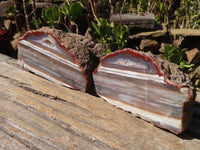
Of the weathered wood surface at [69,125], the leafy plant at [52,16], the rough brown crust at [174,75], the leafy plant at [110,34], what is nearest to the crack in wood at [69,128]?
the weathered wood surface at [69,125]

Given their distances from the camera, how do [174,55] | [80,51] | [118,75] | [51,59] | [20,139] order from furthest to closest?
[174,55], [51,59], [80,51], [118,75], [20,139]

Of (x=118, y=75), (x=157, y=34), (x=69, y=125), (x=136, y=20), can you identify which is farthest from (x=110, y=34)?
(x=69, y=125)

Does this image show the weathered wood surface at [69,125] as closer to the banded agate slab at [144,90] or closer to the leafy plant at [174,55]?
the banded agate slab at [144,90]

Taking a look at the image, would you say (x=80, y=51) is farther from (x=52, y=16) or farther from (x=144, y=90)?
(x=52, y=16)

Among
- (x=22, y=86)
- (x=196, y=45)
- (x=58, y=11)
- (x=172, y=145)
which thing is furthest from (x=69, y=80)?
(x=196, y=45)

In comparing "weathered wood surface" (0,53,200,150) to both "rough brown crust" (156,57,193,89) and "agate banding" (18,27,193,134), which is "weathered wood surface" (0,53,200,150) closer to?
"agate banding" (18,27,193,134)

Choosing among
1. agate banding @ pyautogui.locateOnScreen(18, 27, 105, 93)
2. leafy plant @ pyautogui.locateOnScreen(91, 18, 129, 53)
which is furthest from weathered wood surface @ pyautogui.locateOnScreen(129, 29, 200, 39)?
agate banding @ pyautogui.locateOnScreen(18, 27, 105, 93)
